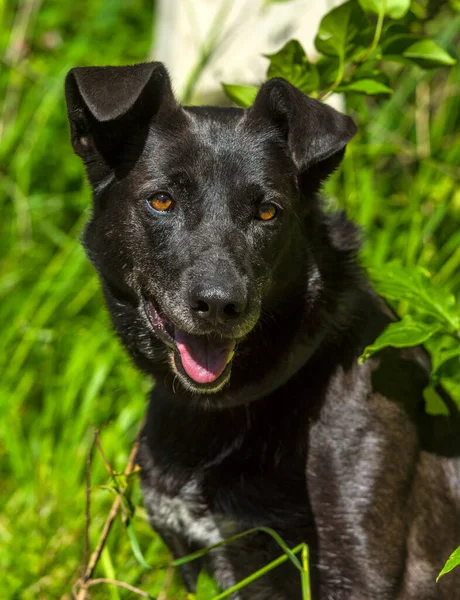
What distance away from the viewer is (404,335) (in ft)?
7.84

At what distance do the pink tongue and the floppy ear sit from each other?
0.56m

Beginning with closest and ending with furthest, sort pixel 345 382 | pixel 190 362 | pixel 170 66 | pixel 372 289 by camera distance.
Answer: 1. pixel 190 362
2. pixel 345 382
3. pixel 372 289
4. pixel 170 66

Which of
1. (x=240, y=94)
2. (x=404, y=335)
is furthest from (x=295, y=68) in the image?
(x=404, y=335)

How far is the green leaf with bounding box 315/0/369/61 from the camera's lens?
8.46 ft

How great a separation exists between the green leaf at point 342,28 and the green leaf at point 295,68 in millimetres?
63

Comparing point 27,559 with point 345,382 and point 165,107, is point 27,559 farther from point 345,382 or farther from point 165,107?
point 165,107

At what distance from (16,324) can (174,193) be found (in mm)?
1859

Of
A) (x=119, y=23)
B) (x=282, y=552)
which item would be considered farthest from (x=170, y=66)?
(x=282, y=552)

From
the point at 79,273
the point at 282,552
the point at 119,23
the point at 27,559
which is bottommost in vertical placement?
the point at 27,559

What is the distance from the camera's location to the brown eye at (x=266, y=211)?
2.49 metres

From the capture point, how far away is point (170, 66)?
470 cm

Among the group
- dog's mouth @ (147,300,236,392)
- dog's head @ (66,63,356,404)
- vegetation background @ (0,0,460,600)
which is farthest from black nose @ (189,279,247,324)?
vegetation background @ (0,0,460,600)

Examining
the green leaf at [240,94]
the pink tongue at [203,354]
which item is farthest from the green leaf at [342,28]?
the pink tongue at [203,354]

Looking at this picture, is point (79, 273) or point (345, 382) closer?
point (345, 382)
